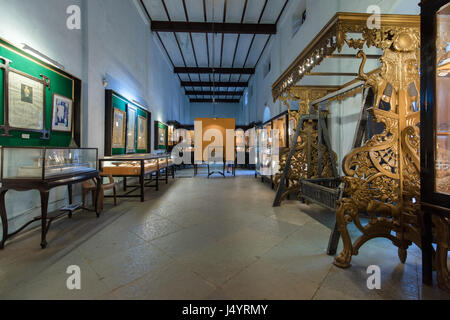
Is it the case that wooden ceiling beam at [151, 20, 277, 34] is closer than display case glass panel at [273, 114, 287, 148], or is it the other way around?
display case glass panel at [273, 114, 287, 148]

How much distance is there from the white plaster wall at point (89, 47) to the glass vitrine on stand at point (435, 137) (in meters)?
4.52

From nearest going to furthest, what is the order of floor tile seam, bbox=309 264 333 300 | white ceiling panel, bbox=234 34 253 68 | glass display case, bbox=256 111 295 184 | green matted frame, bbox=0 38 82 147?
floor tile seam, bbox=309 264 333 300
green matted frame, bbox=0 38 82 147
glass display case, bbox=256 111 295 184
white ceiling panel, bbox=234 34 253 68

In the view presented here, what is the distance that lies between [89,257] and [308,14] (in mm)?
7130

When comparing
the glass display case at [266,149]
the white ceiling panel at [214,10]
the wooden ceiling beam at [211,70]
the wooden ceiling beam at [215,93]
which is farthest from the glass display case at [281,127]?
the wooden ceiling beam at [215,93]

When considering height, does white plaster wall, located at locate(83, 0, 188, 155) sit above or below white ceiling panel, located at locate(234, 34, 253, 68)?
below

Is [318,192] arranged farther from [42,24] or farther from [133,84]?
[133,84]

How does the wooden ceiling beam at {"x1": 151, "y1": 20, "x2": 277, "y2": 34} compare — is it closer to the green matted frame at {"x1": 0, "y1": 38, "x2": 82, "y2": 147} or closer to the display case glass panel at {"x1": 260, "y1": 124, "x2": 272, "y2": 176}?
the display case glass panel at {"x1": 260, "y1": 124, "x2": 272, "y2": 176}

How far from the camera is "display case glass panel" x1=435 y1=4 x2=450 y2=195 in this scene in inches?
58.6

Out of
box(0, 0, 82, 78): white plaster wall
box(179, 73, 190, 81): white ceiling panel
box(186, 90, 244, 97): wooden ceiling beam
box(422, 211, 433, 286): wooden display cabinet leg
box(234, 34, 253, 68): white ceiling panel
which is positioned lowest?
box(422, 211, 433, 286): wooden display cabinet leg

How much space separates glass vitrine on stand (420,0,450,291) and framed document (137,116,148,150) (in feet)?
22.5

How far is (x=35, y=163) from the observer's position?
238 cm

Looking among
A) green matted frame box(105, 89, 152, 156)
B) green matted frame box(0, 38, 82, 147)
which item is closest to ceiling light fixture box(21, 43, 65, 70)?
green matted frame box(0, 38, 82, 147)

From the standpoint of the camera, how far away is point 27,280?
157cm

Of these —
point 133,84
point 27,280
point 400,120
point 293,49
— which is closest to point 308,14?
point 293,49
